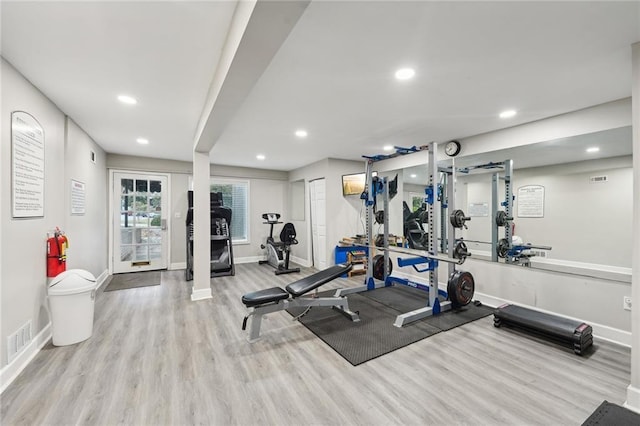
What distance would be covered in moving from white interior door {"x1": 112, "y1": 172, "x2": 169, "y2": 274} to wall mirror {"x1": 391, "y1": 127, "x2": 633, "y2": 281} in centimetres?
553

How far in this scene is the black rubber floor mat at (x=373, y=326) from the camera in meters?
2.41

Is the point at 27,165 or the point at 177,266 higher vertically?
the point at 27,165

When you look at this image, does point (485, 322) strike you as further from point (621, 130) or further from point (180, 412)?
point (180, 412)

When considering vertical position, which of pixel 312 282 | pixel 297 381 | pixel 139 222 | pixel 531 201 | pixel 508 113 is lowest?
pixel 297 381

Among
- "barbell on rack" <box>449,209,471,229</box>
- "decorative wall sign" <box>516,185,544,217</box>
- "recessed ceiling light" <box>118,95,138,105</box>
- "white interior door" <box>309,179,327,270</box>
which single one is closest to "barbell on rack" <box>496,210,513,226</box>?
"barbell on rack" <box>449,209,471,229</box>

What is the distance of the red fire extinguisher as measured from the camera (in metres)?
2.47

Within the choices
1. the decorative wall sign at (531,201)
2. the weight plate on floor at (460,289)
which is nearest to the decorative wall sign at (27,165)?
the weight plate on floor at (460,289)

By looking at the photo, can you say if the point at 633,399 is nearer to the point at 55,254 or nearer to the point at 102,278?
the point at 55,254

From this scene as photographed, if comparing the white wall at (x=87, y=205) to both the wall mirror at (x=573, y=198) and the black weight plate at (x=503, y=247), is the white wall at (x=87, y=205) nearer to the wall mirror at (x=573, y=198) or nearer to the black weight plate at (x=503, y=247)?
the wall mirror at (x=573, y=198)

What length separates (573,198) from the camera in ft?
12.5

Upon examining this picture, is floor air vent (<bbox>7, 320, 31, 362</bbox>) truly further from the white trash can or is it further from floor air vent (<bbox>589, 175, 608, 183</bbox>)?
floor air vent (<bbox>589, 175, 608, 183</bbox>)

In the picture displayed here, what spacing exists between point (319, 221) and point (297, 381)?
4000 mm

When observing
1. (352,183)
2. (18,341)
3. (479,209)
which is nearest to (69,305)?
(18,341)

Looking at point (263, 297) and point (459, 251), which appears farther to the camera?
point (459, 251)
